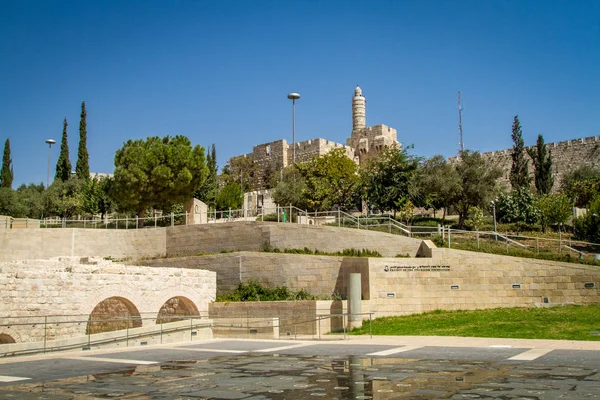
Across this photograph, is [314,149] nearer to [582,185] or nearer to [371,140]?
[371,140]

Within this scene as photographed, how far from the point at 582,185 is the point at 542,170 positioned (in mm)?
4728

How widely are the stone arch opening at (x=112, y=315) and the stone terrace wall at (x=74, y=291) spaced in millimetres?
398

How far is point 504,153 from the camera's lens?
49.1 meters

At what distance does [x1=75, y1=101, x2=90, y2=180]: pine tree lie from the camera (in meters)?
47.0

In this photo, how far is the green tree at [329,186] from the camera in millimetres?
38844

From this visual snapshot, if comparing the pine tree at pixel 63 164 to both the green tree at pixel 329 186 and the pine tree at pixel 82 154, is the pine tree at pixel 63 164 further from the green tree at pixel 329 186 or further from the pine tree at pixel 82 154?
the green tree at pixel 329 186

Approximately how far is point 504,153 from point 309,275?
31788 millimetres

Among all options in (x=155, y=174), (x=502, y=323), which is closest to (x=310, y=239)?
(x=502, y=323)

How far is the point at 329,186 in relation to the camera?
39.6 metres

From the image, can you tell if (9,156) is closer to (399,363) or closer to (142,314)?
(142,314)

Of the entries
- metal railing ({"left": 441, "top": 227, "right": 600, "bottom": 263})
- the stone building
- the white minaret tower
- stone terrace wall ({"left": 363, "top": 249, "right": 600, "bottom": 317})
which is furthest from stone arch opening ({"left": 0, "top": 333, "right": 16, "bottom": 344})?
the white minaret tower

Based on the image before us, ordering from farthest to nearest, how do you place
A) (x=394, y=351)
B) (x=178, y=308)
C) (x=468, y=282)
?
(x=178, y=308)
(x=468, y=282)
(x=394, y=351)

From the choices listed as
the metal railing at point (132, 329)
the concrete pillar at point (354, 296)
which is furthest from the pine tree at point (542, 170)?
the metal railing at point (132, 329)

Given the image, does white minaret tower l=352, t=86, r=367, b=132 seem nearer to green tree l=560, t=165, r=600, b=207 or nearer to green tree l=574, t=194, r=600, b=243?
green tree l=560, t=165, r=600, b=207
